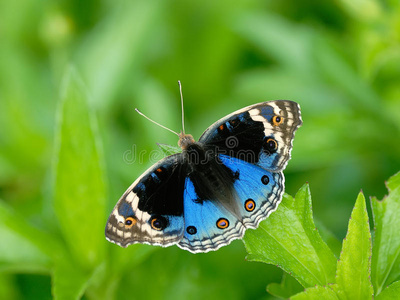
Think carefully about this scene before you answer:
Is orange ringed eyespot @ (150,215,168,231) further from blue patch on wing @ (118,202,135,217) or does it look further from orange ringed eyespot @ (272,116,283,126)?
orange ringed eyespot @ (272,116,283,126)

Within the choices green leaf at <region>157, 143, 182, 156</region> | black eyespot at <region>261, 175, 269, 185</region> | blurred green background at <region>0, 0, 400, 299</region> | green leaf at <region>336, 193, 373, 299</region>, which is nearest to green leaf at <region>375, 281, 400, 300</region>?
green leaf at <region>336, 193, 373, 299</region>

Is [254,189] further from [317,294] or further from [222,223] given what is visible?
[317,294]

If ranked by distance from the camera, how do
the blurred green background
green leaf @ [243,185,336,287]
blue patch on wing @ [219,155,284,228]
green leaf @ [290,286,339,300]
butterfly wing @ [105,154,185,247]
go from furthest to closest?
the blurred green background, butterfly wing @ [105,154,185,247], blue patch on wing @ [219,155,284,228], green leaf @ [243,185,336,287], green leaf @ [290,286,339,300]

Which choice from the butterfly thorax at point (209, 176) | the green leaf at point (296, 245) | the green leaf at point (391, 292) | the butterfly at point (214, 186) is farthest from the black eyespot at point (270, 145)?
the green leaf at point (391, 292)

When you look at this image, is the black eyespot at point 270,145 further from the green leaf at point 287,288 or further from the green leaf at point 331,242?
the green leaf at point 287,288

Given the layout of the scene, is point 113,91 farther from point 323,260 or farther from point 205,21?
point 323,260

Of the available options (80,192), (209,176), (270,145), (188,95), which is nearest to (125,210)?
(80,192)
